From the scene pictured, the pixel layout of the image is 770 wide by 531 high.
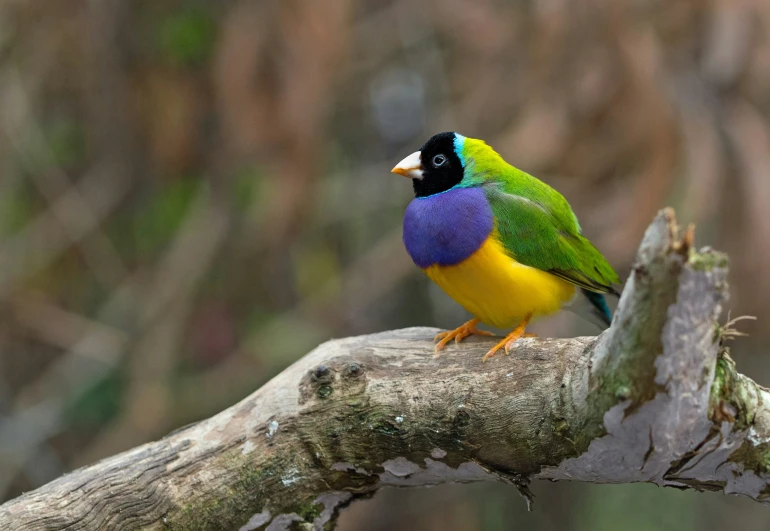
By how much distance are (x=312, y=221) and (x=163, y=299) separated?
3.82 ft

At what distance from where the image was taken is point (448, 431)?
8.18 feet

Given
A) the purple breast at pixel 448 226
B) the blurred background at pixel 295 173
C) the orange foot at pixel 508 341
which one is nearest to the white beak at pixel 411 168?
the purple breast at pixel 448 226

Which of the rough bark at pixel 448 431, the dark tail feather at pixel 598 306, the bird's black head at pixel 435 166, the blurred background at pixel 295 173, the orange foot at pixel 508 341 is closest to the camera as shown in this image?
the rough bark at pixel 448 431

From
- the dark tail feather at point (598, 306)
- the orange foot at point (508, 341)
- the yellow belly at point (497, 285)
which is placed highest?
the yellow belly at point (497, 285)

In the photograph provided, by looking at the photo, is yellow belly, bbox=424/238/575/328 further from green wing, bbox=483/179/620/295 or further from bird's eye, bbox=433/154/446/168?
bird's eye, bbox=433/154/446/168

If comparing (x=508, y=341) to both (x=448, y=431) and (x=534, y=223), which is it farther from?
(x=534, y=223)

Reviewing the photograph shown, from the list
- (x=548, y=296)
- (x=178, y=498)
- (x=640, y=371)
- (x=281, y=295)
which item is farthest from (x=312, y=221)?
(x=640, y=371)

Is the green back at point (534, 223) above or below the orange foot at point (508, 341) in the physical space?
above

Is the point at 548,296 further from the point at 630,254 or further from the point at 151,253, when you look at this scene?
the point at 151,253

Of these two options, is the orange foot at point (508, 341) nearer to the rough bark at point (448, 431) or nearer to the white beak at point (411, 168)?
the rough bark at point (448, 431)

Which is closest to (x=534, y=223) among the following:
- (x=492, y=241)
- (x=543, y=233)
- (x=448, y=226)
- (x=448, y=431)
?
(x=543, y=233)

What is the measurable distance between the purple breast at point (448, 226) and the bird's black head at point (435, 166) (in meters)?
0.12

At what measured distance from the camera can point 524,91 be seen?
5.59 metres

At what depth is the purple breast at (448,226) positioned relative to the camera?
2.97m
